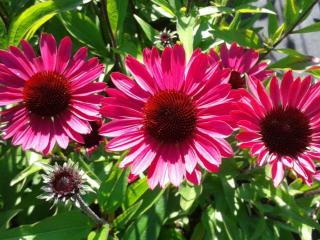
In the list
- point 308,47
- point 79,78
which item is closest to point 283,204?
point 79,78

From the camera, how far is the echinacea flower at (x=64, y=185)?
79 cm

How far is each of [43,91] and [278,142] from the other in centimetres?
53

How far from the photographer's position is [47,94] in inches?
36.6

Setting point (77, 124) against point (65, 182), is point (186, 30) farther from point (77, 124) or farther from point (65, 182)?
point (65, 182)

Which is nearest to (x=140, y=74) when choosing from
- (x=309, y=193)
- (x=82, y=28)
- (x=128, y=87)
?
(x=128, y=87)

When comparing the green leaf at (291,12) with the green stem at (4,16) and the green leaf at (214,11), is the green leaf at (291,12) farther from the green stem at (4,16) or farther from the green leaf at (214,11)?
the green stem at (4,16)

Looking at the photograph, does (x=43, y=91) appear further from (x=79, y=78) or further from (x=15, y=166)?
(x=15, y=166)

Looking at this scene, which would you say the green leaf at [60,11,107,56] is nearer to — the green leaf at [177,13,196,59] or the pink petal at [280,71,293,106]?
the green leaf at [177,13,196,59]

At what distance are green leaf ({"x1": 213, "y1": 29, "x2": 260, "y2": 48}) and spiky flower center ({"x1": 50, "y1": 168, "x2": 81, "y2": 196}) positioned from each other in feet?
2.03

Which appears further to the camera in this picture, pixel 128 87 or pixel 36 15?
pixel 36 15

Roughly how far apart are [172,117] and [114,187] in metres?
0.23

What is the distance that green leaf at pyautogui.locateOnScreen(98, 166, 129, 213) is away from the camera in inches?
38.5

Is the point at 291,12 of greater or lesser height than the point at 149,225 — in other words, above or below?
above

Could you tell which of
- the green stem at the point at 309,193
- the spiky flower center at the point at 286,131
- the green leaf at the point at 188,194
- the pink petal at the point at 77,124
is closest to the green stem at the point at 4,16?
the pink petal at the point at 77,124
